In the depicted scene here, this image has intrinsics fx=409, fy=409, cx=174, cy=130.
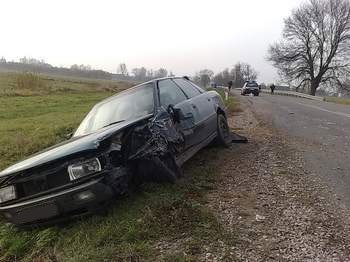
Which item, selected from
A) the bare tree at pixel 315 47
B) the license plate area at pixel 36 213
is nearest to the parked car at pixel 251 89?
the bare tree at pixel 315 47

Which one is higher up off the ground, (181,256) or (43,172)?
(43,172)

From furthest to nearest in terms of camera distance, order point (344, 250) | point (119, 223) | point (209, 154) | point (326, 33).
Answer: point (326, 33) < point (209, 154) < point (119, 223) < point (344, 250)

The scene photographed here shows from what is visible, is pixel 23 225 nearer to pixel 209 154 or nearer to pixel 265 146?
pixel 209 154

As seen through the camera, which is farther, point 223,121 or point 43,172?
point 223,121

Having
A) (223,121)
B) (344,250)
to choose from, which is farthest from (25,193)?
(223,121)

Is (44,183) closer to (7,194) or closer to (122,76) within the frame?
(7,194)

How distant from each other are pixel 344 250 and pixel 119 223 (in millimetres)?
2159

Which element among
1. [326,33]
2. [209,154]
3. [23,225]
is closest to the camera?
A: [23,225]

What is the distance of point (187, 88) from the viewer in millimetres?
7285

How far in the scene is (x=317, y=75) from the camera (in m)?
49.8

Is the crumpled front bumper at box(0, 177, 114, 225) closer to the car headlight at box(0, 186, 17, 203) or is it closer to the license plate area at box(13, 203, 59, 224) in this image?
the license plate area at box(13, 203, 59, 224)

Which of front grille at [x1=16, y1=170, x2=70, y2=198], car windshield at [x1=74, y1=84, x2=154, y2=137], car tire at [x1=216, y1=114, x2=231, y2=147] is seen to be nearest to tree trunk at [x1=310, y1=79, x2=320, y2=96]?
car tire at [x1=216, y1=114, x2=231, y2=147]

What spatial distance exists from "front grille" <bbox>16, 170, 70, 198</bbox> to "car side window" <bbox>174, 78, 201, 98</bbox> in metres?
3.23

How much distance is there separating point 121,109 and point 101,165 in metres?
1.90
